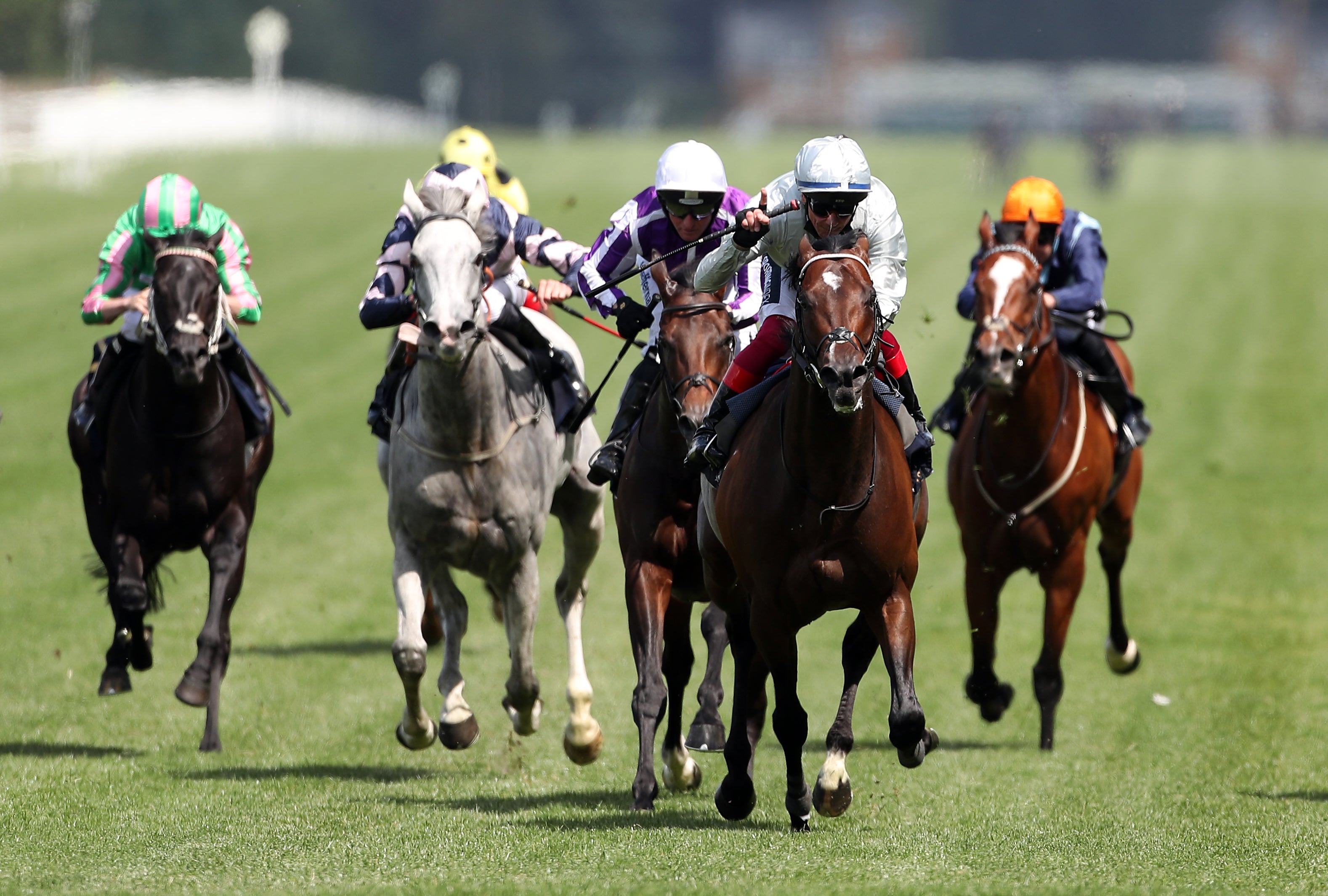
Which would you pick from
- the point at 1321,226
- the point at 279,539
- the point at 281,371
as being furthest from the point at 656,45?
the point at 279,539

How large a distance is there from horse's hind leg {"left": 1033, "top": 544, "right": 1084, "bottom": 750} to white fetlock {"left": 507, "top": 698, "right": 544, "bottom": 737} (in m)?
2.77

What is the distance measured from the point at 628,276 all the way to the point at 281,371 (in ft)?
56.2

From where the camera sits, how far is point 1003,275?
9.17 meters

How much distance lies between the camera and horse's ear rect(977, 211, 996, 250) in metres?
9.52

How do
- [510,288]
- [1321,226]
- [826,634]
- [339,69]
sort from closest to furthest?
[510,288]
[826,634]
[1321,226]
[339,69]

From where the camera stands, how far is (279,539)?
16906 mm

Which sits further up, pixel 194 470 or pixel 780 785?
pixel 194 470

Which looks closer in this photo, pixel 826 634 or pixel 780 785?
pixel 780 785

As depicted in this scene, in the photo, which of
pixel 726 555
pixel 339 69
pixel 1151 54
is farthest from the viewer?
pixel 1151 54

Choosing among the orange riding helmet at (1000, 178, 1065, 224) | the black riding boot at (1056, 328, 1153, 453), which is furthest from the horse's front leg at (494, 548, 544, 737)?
the black riding boot at (1056, 328, 1153, 453)

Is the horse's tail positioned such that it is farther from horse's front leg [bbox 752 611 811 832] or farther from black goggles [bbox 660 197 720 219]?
horse's front leg [bbox 752 611 811 832]

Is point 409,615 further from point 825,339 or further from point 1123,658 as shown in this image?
point 1123,658

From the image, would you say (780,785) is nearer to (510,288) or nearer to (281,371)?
(510,288)

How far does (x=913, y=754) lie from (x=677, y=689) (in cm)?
188
